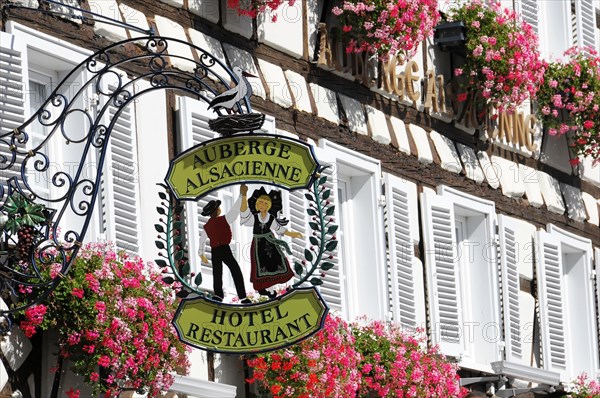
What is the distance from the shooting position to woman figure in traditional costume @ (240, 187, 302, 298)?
9.12 metres

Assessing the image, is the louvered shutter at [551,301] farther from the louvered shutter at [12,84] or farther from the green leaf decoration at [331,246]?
the green leaf decoration at [331,246]

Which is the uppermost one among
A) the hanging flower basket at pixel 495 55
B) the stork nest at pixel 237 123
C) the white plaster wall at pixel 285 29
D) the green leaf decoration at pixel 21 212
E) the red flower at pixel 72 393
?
the hanging flower basket at pixel 495 55

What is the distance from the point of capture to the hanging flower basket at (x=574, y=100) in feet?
55.5

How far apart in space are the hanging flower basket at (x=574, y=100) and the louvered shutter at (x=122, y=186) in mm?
6127

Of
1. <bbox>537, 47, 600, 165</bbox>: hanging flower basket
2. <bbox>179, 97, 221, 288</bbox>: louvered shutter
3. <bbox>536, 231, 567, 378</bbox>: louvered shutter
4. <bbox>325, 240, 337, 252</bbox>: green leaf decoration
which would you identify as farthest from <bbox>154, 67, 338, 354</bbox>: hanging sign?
<bbox>537, 47, 600, 165</bbox>: hanging flower basket

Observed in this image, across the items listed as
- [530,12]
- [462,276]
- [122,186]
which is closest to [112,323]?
[122,186]

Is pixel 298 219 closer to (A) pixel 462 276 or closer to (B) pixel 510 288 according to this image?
(A) pixel 462 276

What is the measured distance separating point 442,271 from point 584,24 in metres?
4.43

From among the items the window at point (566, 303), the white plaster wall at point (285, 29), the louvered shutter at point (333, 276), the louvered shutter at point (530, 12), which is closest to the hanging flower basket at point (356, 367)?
the louvered shutter at point (333, 276)

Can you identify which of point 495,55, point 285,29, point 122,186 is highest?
point 495,55

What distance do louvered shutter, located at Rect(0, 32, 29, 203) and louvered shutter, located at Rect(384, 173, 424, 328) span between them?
13.3 feet

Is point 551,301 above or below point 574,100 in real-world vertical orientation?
below

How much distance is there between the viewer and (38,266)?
9.88 meters

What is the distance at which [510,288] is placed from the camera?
51.3ft
